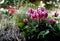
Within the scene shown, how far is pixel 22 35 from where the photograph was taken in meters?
1.67

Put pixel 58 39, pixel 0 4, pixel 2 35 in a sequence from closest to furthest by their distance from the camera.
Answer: pixel 2 35, pixel 58 39, pixel 0 4

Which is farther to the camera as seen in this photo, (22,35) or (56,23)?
(56,23)

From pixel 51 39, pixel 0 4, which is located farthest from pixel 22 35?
pixel 0 4

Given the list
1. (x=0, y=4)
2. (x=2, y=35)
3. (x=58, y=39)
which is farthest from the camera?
(x=0, y=4)

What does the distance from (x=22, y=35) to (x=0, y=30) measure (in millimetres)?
198

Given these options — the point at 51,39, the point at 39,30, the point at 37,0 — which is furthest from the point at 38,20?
the point at 37,0

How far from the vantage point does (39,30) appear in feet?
5.70

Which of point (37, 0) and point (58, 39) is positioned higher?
point (37, 0)

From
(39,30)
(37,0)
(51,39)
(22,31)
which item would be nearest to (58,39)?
(51,39)

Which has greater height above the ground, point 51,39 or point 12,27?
point 12,27

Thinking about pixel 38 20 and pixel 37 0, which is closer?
pixel 38 20

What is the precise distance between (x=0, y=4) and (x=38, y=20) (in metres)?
1.08

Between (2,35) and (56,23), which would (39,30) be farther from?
(2,35)

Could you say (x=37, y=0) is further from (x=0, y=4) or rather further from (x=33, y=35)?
(x=33, y=35)
